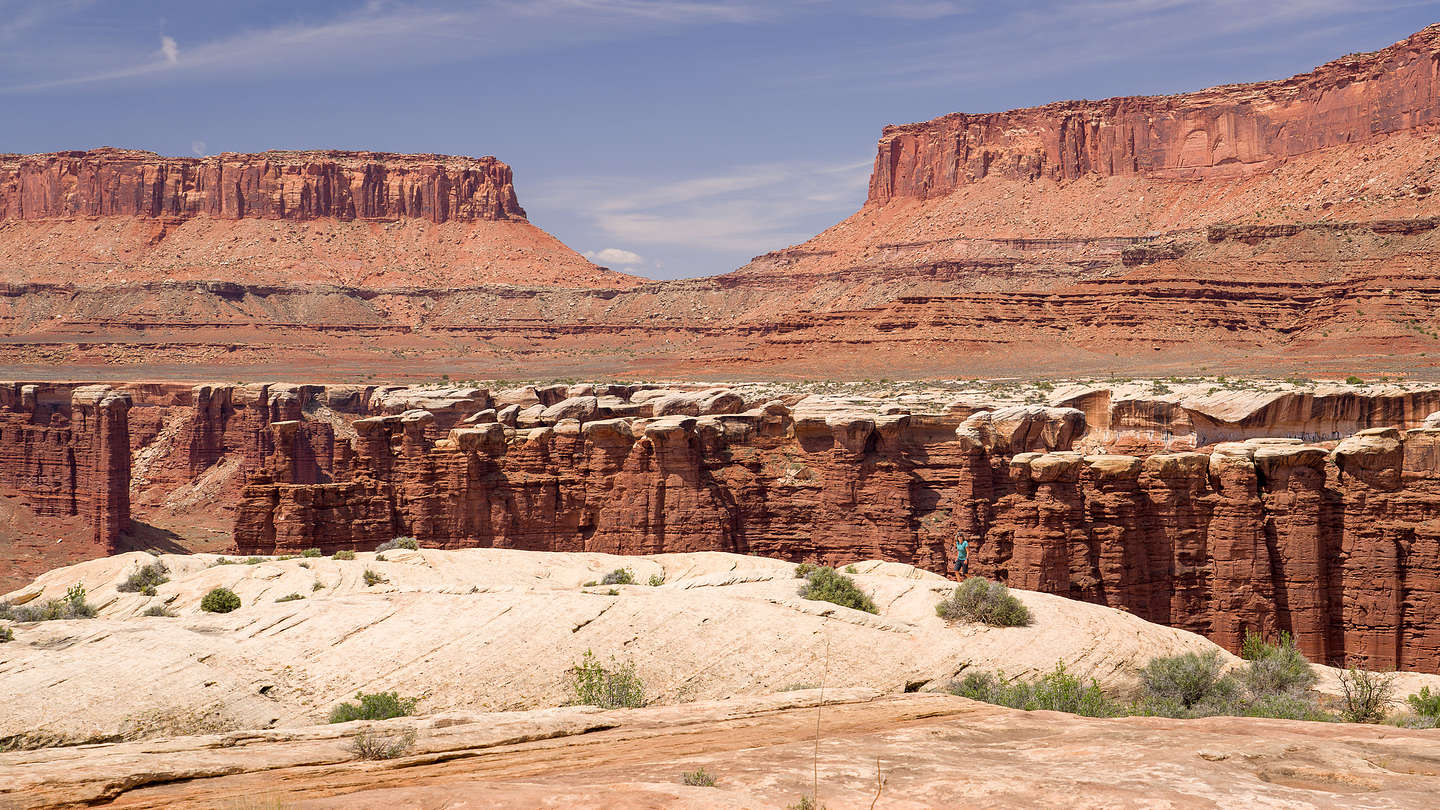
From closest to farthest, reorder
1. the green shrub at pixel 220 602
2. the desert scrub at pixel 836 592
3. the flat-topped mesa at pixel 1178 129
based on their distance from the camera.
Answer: the green shrub at pixel 220 602, the desert scrub at pixel 836 592, the flat-topped mesa at pixel 1178 129

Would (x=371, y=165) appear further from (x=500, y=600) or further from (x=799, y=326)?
(x=500, y=600)

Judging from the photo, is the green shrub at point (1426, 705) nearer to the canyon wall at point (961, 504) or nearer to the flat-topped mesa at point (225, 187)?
the canyon wall at point (961, 504)

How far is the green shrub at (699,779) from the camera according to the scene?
28.0 ft

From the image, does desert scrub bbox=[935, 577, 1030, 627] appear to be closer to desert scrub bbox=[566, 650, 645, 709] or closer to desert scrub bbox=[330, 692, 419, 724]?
desert scrub bbox=[566, 650, 645, 709]

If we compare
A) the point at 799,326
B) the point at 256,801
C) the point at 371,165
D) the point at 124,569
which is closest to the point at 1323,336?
the point at 799,326

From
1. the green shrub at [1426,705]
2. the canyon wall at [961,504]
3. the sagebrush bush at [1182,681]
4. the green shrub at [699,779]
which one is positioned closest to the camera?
the green shrub at [699,779]

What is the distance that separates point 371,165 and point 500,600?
164 metres

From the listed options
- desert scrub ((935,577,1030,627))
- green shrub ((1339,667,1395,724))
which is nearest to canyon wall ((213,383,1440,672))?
desert scrub ((935,577,1030,627))

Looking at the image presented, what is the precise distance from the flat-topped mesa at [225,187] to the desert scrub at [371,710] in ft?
531

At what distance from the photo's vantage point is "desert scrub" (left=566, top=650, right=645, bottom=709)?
13.8m

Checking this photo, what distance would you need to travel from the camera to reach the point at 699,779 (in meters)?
8.58

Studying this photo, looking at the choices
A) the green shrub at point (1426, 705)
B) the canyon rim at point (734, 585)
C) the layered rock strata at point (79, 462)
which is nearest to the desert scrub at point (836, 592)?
the canyon rim at point (734, 585)

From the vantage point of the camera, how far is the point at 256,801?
7.88 metres

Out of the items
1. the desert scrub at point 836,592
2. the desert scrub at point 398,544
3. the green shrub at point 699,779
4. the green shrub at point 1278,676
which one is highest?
the green shrub at point 699,779
